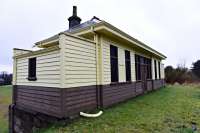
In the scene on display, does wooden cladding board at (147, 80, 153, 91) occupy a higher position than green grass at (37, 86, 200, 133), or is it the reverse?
wooden cladding board at (147, 80, 153, 91)

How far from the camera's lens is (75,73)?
4754 millimetres

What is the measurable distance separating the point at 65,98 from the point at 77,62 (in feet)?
3.86

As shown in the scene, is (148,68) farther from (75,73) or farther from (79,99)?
(75,73)

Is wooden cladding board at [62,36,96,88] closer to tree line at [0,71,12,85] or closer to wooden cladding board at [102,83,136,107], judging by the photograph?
wooden cladding board at [102,83,136,107]

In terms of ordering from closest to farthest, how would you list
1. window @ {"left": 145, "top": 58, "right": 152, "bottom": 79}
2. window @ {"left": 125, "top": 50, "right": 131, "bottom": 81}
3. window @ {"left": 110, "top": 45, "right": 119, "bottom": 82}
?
window @ {"left": 110, "top": 45, "right": 119, "bottom": 82} → window @ {"left": 125, "top": 50, "right": 131, "bottom": 81} → window @ {"left": 145, "top": 58, "right": 152, "bottom": 79}

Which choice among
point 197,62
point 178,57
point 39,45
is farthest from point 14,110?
point 178,57

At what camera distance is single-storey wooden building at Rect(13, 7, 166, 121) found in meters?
4.48

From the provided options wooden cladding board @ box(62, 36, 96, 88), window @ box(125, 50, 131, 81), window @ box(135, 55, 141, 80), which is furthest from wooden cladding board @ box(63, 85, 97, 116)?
window @ box(135, 55, 141, 80)

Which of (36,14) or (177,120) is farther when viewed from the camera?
(36,14)

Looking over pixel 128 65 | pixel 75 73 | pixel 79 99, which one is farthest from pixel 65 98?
pixel 128 65

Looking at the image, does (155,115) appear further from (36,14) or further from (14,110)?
(36,14)

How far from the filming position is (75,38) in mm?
4840

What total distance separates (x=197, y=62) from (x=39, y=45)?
3120 centimetres

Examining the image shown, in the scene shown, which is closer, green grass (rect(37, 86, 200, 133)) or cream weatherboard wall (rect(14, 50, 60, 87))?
green grass (rect(37, 86, 200, 133))
